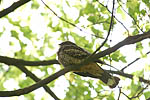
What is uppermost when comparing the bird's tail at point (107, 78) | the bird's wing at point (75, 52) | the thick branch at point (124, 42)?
the thick branch at point (124, 42)

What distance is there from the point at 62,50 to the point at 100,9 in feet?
2.67

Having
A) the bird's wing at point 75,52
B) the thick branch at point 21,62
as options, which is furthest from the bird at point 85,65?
the thick branch at point 21,62

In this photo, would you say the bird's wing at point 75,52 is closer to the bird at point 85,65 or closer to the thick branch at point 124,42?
the bird at point 85,65

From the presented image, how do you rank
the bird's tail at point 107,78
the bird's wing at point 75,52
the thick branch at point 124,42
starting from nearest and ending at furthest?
1. the thick branch at point 124,42
2. the bird's tail at point 107,78
3. the bird's wing at point 75,52

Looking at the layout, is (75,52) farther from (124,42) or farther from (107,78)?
(124,42)

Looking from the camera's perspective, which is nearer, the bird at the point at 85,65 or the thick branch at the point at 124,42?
the thick branch at the point at 124,42

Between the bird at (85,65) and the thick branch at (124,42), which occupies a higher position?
the thick branch at (124,42)

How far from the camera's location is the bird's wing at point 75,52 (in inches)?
167

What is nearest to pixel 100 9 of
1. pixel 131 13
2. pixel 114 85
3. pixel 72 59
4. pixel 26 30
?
pixel 131 13

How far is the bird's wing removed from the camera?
4234 mm

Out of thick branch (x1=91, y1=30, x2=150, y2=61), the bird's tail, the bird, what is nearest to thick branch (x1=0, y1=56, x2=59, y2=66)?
the bird

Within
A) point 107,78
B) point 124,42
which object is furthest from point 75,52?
point 124,42

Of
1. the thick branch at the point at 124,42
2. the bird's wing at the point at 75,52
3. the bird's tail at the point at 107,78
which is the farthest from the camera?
the bird's wing at the point at 75,52

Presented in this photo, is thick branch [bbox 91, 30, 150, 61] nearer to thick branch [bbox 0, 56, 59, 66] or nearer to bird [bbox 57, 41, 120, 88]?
bird [bbox 57, 41, 120, 88]
